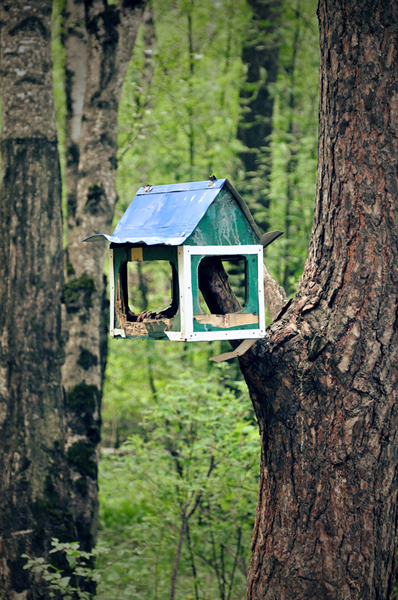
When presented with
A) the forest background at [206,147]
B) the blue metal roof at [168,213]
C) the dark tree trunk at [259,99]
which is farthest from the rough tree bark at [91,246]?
the dark tree trunk at [259,99]

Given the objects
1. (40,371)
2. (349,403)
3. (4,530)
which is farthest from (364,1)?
(4,530)

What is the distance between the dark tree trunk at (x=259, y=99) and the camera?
7.56 metres

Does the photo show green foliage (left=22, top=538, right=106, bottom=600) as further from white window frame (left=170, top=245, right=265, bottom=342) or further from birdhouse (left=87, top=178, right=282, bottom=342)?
white window frame (left=170, top=245, right=265, bottom=342)

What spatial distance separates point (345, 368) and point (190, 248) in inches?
34.5

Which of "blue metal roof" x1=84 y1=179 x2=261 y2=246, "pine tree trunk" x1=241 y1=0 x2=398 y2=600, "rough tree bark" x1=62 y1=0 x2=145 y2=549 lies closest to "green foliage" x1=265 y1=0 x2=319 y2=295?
"rough tree bark" x1=62 y1=0 x2=145 y2=549

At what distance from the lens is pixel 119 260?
8.36ft

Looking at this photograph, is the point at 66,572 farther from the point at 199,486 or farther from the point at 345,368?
the point at 345,368

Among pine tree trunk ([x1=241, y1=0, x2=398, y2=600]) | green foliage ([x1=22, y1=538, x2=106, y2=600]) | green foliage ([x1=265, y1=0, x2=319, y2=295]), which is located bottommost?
green foliage ([x1=22, y1=538, x2=106, y2=600])

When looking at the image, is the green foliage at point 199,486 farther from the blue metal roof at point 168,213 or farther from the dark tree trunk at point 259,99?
the dark tree trunk at point 259,99

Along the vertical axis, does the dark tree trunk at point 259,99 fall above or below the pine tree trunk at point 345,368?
above

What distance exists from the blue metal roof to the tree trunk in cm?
142

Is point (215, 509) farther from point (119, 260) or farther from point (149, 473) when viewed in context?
point (119, 260)

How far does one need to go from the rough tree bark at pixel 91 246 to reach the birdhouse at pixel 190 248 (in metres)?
2.15

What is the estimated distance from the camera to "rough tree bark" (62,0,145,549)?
4.56 m
